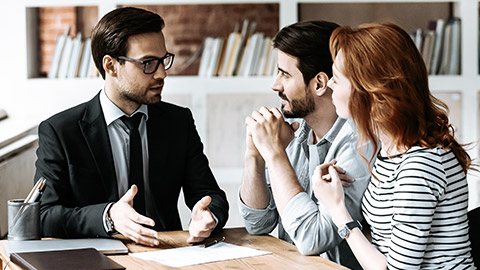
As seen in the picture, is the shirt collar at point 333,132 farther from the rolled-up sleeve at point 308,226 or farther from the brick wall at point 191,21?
the brick wall at point 191,21

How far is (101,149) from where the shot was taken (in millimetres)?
2438

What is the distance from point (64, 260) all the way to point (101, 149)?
2.27ft

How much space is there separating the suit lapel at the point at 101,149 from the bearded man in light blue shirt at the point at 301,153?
45 centimetres

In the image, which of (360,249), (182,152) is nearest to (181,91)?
(182,152)

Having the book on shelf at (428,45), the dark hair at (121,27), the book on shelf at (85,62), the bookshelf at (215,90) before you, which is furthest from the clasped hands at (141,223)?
the book on shelf at (428,45)

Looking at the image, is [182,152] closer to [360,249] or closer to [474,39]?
[360,249]

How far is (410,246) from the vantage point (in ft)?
5.65

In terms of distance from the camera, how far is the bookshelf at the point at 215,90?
426 centimetres

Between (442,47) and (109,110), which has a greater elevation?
(442,47)

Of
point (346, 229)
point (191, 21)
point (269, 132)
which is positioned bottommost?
point (346, 229)

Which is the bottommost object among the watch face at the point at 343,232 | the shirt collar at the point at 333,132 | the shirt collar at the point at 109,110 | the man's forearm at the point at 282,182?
the watch face at the point at 343,232

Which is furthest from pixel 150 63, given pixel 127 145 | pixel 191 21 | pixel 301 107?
pixel 191 21

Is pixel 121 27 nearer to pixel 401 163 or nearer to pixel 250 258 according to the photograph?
pixel 250 258

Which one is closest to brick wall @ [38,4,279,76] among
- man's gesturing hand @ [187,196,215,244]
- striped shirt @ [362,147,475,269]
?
man's gesturing hand @ [187,196,215,244]
